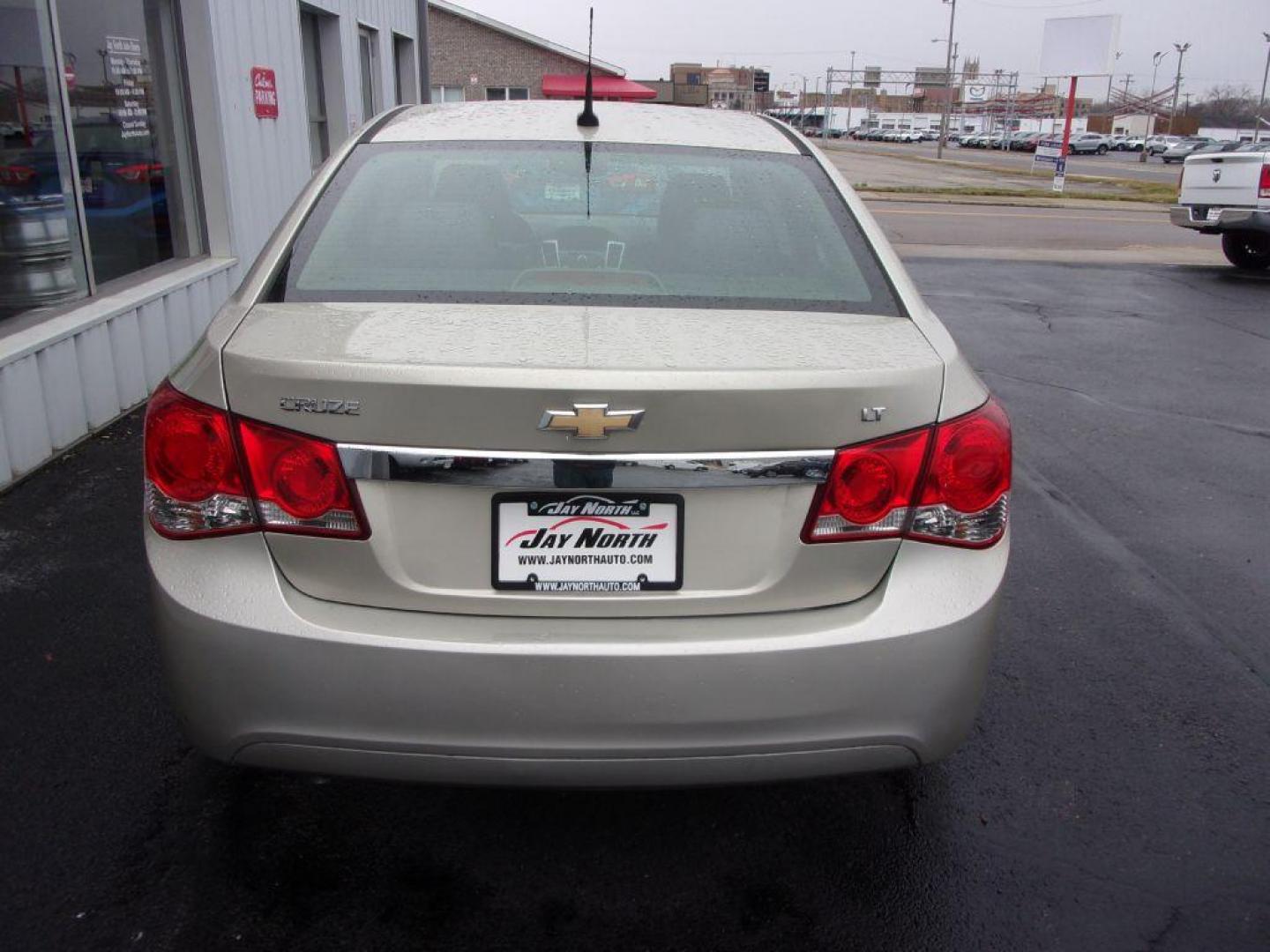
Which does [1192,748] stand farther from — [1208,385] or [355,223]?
[1208,385]

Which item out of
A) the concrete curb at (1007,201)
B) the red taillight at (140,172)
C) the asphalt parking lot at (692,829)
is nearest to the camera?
the asphalt parking lot at (692,829)

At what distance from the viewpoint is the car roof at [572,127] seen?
306 centimetres

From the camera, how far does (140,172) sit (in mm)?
7051

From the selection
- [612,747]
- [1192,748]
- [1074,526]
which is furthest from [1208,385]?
[612,747]

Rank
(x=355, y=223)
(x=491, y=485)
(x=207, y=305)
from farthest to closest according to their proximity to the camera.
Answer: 1. (x=207, y=305)
2. (x=355, y=223)
3. (x=491, y=485)

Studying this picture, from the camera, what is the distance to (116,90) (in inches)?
264

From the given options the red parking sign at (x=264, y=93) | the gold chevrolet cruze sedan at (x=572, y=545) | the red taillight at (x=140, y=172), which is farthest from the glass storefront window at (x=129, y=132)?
the gold chevrolet cruze sedan at (x=572, y=545)

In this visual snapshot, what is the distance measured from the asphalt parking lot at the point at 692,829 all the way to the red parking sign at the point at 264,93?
4.89 m

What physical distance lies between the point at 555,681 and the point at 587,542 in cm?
26

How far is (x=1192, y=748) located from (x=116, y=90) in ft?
21.9

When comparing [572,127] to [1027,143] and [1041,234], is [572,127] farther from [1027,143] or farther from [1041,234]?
[1027,143]

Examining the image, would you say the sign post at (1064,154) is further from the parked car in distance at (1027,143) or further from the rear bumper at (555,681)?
the parked car in distance at (1027,143)

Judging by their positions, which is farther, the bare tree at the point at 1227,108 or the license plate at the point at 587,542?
the bare tree at the point at 1227,108

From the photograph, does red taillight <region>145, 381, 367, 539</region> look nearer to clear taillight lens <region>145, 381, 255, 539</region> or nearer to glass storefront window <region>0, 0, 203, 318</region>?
clear taillight lens <region>145, 381, 255, 539</region>
